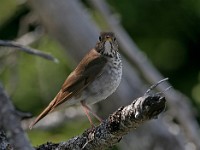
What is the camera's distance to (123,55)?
33.0 feet

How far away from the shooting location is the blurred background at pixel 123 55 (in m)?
9.13

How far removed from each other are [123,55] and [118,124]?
5907 mm

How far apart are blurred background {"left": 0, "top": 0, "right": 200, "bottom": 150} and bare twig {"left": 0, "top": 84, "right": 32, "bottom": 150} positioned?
3.65m

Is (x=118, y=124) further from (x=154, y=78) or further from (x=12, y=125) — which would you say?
(x=154, y=78)

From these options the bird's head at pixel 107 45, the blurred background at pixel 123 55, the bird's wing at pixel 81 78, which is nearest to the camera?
the bird's wing at pixel 81 78

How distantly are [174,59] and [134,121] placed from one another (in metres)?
7.26

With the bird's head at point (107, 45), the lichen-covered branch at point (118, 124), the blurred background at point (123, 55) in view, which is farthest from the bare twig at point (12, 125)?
the blurred background at point (123, 55)

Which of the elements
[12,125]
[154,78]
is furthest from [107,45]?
[154,78]

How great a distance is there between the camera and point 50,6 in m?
9.35

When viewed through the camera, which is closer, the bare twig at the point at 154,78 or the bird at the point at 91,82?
the bird at the point at 91,82

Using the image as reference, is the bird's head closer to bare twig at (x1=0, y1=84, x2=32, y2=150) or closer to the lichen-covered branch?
the lichen-covered branch

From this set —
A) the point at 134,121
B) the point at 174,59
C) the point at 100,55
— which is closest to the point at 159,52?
the point at 174,59

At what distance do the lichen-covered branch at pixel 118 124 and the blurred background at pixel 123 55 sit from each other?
11.2 feet

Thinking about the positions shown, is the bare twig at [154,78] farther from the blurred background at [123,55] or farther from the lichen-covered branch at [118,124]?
the lichen-covered branch at [118,124]
